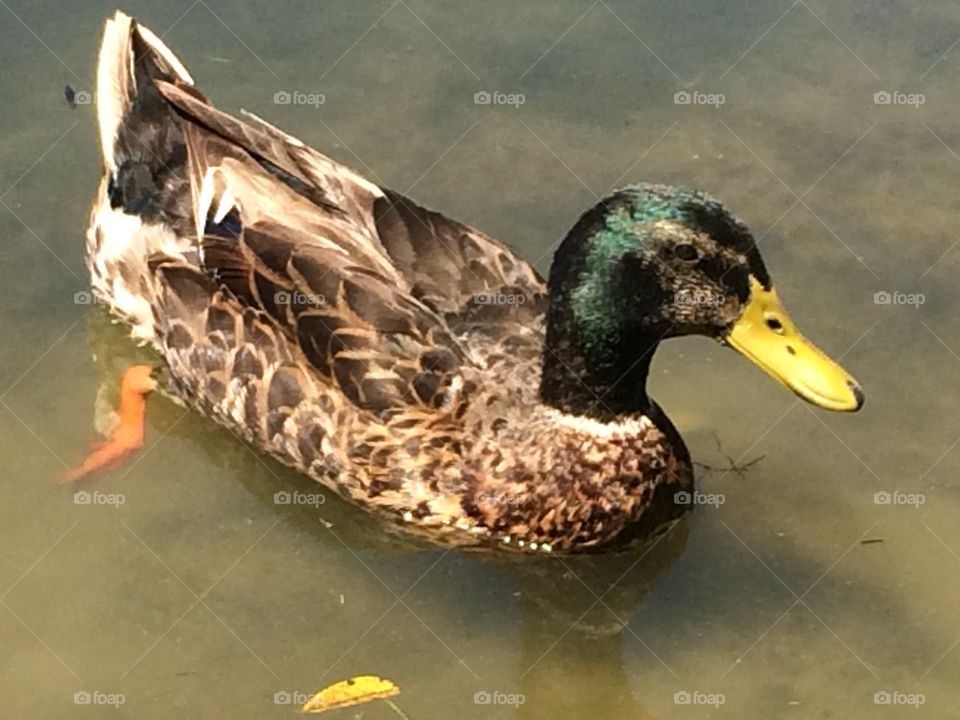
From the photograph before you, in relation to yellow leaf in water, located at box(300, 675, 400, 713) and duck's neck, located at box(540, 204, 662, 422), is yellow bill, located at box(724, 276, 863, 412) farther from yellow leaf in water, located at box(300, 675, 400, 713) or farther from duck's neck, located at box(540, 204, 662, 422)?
yellow leaf in water, located at box(300, 675, 400, 713)

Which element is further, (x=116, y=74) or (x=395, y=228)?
(x=116, y=74)

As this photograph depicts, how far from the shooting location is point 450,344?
581 centimetres

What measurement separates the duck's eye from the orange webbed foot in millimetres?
2124

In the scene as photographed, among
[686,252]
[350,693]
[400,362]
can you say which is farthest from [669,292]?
[350,693]

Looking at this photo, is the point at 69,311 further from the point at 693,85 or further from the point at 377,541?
the point at 693,85

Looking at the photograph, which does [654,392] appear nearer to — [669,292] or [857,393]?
[669,292]

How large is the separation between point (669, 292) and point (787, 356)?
0.40m

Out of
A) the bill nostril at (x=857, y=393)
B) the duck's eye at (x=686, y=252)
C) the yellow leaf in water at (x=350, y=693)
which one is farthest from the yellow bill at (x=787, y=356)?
the yellow leaf in water at (x=350, y=693)

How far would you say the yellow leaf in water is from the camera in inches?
217

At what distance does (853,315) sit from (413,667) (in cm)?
226

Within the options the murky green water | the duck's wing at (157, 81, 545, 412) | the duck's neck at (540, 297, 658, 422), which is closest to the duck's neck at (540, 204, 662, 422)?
the duck's neck at (540, 297, 658, 422)

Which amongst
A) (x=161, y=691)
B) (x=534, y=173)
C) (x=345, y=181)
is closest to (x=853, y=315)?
(x=534, y=173)

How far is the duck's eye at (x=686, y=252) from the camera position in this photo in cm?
539

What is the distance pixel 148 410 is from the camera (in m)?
6.62
